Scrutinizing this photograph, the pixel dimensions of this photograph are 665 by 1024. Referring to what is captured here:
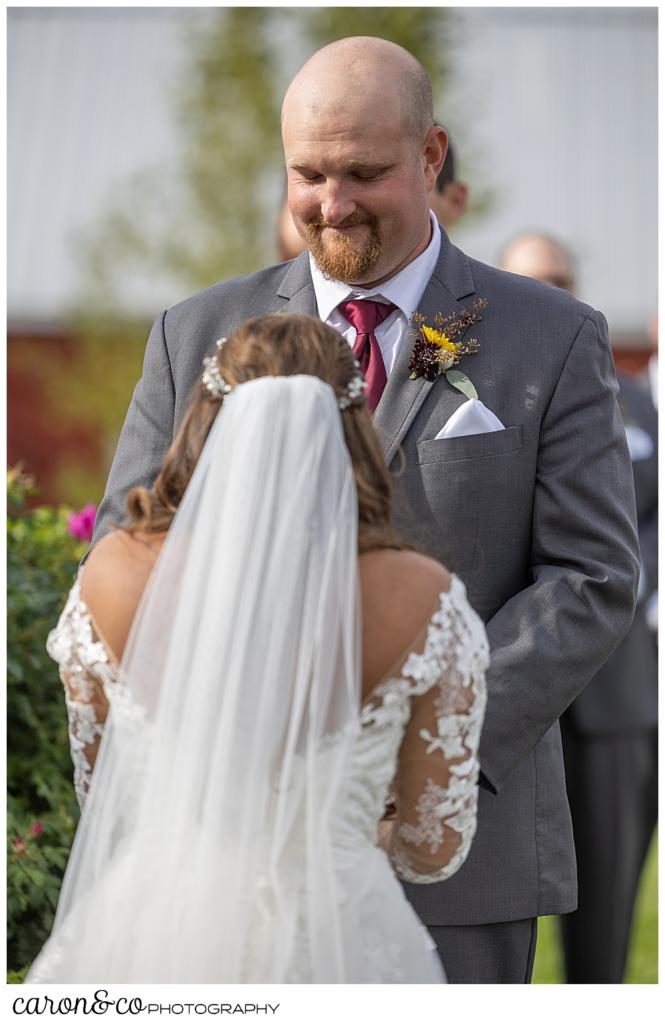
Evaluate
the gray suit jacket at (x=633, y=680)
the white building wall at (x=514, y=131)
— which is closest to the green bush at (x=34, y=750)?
the gray suit jacket at (x=633, y=680)

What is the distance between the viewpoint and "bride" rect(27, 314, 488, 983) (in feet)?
7.39

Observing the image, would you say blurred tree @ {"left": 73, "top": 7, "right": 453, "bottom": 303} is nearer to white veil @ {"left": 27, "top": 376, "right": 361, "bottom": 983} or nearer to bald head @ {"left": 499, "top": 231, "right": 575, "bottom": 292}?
bald head @ {"left": 499, "top": 231, "right": 575, "bottom": 292}

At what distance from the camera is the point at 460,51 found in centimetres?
1384

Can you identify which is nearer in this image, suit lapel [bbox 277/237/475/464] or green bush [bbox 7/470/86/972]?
suit lapel [bbox 277/237/475/464]

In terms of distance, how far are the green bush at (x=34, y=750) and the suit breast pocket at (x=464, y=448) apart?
70.0 inches

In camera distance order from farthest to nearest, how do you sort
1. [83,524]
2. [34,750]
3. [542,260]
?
[542,260], [83,524], [34,750]

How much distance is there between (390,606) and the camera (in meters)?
2.29

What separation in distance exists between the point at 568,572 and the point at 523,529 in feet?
0.54

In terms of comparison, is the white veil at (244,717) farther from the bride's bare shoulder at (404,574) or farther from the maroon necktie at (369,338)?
the maroon necktie at (369,338)

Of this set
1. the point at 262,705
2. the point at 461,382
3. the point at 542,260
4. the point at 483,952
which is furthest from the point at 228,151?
the point at 262,705

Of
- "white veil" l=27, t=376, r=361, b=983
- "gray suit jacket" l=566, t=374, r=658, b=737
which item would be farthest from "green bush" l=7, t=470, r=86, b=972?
"gray suit jacket" l=566, t=374, r=658, b=737

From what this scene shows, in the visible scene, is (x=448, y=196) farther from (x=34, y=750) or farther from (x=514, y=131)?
(x=514, y=131)

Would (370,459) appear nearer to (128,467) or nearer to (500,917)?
(128,467)

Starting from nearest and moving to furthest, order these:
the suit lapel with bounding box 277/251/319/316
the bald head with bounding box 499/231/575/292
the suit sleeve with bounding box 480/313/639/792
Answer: the suit sleeve with bounding box 480/313/639/792, the suit lapel with bounding box 277/251/319/316, the bald head with bounding box 499/231/575/292
